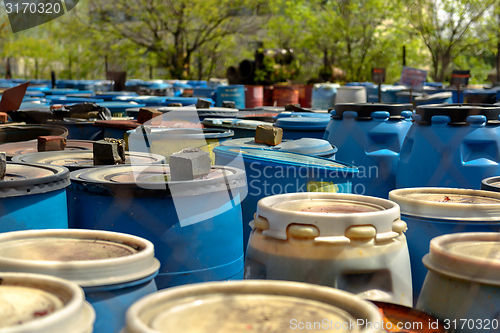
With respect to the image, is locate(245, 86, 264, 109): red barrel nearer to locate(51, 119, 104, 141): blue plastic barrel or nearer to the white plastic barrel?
locate(51, 119, 104, 141): blue plastic barrel

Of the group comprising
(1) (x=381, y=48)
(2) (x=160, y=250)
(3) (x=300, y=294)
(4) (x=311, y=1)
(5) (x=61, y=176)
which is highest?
(4) (x=311, y=1)

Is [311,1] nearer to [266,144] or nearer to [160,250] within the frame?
[266,144]

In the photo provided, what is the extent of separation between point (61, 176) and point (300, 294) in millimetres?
1535

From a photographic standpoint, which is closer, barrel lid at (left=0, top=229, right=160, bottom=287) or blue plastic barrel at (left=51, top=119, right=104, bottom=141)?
barrel lid at (left=0, top=229, right=160, bottom=287)

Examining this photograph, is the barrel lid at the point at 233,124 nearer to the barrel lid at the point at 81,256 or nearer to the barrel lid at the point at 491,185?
the barrel lid at the point at 491,185

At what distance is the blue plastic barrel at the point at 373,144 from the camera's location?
172 inches

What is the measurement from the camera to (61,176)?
2547 millimetres

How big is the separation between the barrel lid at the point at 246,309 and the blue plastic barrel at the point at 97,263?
0.37 m

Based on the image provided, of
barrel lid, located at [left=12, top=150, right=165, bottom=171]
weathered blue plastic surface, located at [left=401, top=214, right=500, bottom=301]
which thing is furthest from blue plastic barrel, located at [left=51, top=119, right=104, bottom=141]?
weathered blue plastic surface, located at [left=401, top=214, right=500, bottom=301]

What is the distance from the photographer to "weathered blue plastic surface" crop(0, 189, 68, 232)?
232 centimetres

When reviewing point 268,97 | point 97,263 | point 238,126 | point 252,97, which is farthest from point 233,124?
point 268,97

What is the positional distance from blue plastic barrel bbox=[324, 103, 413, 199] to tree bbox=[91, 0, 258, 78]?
2263cm

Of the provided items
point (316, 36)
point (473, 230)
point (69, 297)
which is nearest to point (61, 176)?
point (69, 297)

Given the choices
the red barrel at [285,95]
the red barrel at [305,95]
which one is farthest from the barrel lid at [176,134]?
the red barrel at [305,95]
